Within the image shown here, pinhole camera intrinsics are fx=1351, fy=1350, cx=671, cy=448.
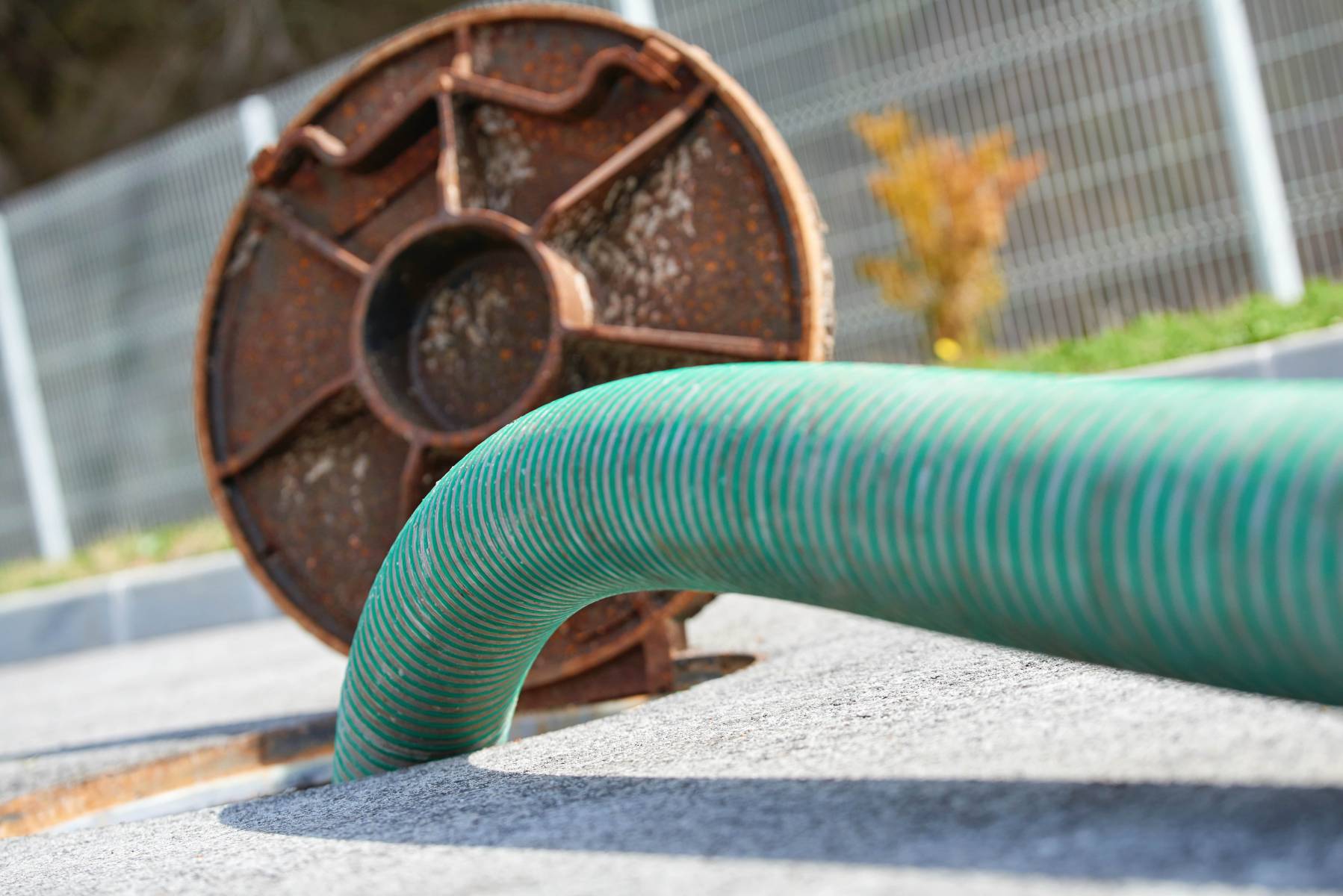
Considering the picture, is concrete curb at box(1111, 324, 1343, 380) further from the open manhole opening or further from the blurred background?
the open manhole opening

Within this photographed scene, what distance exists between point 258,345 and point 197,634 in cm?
511

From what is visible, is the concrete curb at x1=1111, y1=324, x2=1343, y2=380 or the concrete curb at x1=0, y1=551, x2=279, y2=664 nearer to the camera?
the concrete curb at x1=1111, y1=324, x2=1343, y2=380

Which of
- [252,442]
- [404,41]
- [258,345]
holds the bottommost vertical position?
[252,442]

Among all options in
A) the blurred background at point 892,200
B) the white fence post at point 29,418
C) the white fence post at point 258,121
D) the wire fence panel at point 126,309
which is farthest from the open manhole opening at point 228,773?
the white fence post at point 29,418

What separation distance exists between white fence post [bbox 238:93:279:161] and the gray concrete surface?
24.7 ft

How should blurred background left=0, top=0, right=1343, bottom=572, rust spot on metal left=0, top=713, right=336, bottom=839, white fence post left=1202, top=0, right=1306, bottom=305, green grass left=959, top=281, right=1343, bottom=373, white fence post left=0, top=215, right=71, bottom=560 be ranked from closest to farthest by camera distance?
rust spot on metal left=0, top=713, right=336, bottom=839 < green grass left=959, top=281, right=1343, bottom=373 < white fence post left=1202, top=0, right=1306, bottom=305 < blurred background left=0, top=0, right=1343, bottom=572 < white fence post left=0, top=215, right=71, bottom=560

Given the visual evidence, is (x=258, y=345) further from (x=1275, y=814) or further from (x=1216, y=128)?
(x=1216, y=128)

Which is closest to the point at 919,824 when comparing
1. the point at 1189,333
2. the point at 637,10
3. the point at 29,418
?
the point at 1189,333

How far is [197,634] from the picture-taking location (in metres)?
8.59

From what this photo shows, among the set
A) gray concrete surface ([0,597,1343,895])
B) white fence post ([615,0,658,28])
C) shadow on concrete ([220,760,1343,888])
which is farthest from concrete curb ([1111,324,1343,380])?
shadow on concrete ([220,760,1343,888])

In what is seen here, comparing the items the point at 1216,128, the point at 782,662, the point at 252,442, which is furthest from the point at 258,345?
the point at 1216,128

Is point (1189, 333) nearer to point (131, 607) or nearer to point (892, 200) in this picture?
point (892, 200)

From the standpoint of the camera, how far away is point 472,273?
3770 mm

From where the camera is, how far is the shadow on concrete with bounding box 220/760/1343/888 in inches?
53.2
